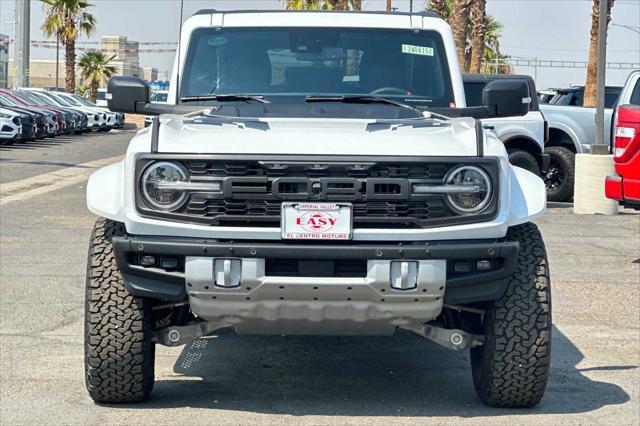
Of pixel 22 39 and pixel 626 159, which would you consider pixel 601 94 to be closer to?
pixel 626 159

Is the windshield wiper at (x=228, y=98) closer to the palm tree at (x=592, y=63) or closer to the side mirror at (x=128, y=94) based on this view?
the side mirror at (x=128, y=94)

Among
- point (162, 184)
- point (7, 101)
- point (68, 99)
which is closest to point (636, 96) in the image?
point (162, 184)

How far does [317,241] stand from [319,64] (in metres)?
1.94

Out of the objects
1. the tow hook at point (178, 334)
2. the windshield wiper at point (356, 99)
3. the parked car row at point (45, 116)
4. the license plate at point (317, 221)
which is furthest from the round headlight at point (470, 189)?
the parked car row at point (45, 116)

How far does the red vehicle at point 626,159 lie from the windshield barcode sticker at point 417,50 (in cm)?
449

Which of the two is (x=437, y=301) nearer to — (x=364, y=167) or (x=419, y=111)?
(x=364, y=167)

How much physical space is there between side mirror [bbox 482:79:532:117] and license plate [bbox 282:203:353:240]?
1.56 meters

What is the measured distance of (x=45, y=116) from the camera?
34344 mm

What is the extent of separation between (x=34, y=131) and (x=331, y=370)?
1061 inches

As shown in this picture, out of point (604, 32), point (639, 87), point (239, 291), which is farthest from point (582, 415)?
point (604, 32)

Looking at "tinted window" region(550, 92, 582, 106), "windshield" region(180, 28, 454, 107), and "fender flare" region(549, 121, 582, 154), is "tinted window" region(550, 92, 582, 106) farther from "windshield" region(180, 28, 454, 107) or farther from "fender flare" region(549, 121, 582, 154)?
"windshield" region(180, 28, 454, 107)

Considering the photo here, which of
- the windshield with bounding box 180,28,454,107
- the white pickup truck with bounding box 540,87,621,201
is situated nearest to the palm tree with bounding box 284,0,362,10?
the white pickup truck with bounding box 540,87,621,201

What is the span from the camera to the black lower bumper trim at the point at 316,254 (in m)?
5.13

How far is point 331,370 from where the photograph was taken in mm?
6703
